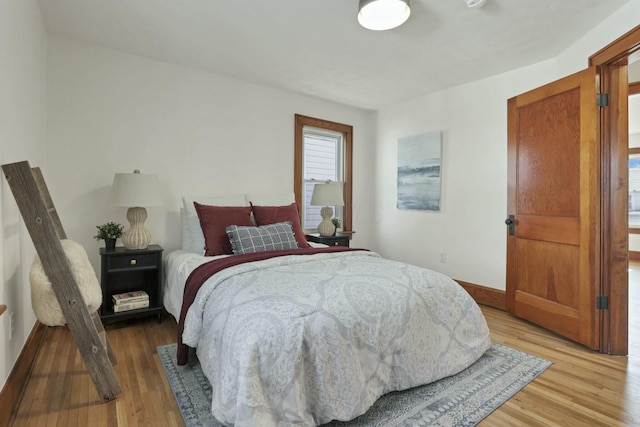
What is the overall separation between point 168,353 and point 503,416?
209 centimetres

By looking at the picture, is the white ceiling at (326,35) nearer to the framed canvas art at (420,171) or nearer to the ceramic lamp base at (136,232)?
the framed canvas art at (420,171)

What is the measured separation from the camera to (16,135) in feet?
6.22

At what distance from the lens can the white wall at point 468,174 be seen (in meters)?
3.48

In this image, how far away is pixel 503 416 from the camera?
1728mm

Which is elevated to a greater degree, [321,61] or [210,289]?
[321,61]

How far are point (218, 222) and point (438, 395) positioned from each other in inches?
81.8

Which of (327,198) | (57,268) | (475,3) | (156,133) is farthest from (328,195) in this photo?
(57,268)

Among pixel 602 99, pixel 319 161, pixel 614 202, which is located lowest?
pixel 614 202

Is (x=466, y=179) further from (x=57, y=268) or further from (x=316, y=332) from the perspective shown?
(x=57, y=268)

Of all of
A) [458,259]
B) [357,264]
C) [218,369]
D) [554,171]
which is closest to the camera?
[218,369]

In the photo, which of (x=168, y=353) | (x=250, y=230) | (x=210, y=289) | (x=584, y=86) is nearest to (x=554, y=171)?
(x=584, y=86)

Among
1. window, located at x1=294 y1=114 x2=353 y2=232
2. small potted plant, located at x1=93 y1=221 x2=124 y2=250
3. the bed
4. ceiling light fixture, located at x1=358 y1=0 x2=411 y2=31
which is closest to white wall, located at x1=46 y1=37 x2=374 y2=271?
window, located at x1=294 y1=114 x2=353 y2=232

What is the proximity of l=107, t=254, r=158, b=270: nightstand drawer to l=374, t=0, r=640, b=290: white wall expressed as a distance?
3016 millimetres

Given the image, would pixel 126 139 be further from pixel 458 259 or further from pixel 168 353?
pixel 458 259
